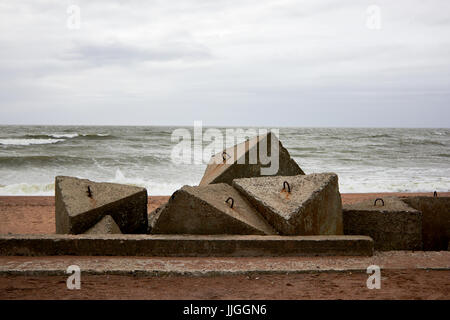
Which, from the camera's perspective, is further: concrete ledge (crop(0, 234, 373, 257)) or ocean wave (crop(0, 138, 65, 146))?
ocean wave (crop(0, 138, 65, 146))

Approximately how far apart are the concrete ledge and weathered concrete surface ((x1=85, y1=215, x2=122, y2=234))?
23 centimetres

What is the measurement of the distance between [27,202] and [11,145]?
60.0ft

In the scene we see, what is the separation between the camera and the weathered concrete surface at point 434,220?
14.2 ft

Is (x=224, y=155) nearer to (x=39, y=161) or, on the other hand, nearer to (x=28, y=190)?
(x=28, y=190)

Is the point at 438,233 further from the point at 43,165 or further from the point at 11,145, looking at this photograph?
the point at 11,145

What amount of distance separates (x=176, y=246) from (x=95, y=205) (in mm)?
979

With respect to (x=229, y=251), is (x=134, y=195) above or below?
above

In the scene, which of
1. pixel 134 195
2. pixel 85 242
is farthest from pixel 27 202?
pixel 85 242

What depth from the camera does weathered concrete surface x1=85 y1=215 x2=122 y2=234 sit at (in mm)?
3432

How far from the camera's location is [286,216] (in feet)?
10.8

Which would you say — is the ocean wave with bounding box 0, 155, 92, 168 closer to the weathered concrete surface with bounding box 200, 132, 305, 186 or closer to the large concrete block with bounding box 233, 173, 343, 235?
the weathered concrete surface with bounding box 200, 132, 305, 186

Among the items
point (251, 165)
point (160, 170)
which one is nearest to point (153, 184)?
point (160, 170)

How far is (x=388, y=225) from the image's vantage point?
376 cm

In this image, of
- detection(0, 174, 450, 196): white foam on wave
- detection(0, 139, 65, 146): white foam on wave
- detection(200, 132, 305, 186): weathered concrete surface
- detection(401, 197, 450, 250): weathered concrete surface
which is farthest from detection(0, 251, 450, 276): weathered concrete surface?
detection(0, 139, 65, 146): white foam on wave
